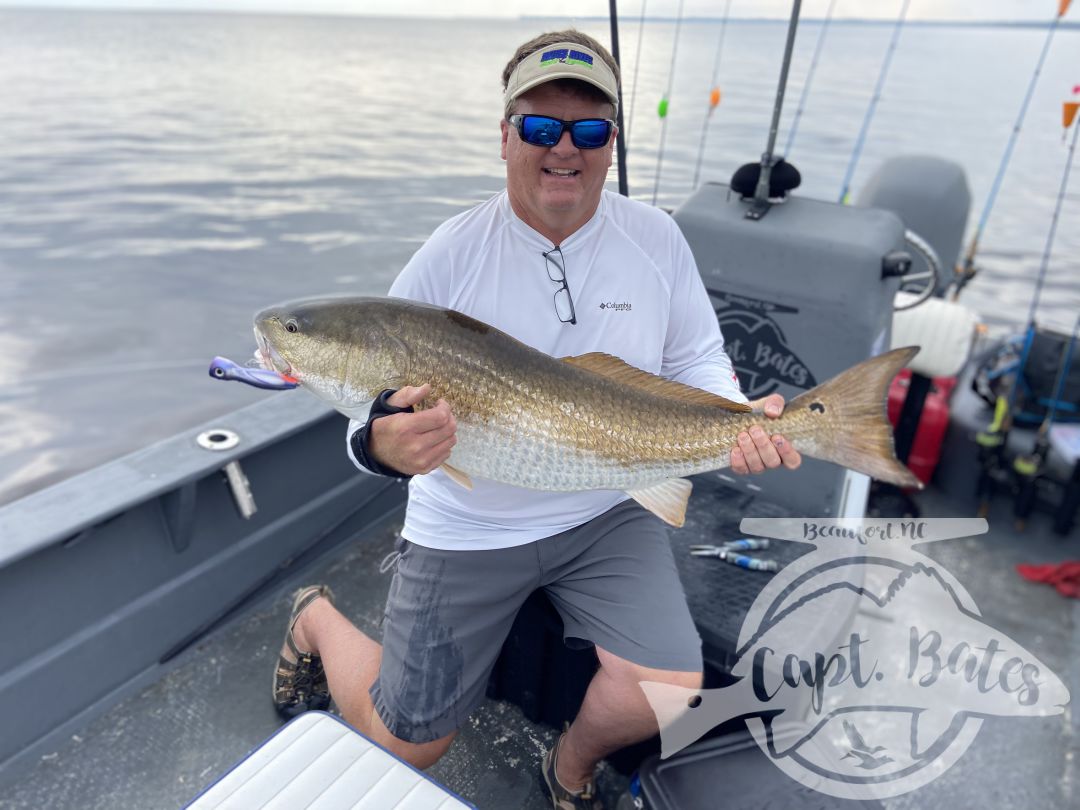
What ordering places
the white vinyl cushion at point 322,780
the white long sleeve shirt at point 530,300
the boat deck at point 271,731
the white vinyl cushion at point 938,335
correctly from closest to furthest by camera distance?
the white vinyl cushion at point 322,780 → the white long sleeve shirt at point 530,300 → the boat deck at point 271,731 → the white vinyl cushion at point 938,335

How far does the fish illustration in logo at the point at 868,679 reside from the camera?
227 cm

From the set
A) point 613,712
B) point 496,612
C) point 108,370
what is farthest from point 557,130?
point 108,370

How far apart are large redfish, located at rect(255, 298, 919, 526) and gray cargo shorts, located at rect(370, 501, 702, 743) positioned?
34 centimetres

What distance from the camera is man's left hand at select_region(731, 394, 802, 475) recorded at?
2.14 metres

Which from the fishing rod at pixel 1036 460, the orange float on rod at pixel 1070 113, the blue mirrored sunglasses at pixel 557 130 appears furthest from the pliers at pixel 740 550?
the orange float on rod at pixel 1070 113

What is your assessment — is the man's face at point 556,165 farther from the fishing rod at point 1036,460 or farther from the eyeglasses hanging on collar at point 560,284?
the fishing rod at point 1036,460

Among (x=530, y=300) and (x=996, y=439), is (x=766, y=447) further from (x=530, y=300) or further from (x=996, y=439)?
(x=996, y=439)

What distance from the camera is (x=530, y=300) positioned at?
7.44 feet

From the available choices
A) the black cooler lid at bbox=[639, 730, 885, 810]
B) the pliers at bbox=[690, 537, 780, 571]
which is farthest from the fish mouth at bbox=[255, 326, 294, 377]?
the pliers at bbox=[690, 537, 780, 571]

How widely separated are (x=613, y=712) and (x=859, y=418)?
1.24 m

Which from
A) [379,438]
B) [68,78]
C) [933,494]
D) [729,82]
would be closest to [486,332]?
[379,438]

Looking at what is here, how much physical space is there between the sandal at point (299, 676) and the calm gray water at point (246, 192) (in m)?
1.70

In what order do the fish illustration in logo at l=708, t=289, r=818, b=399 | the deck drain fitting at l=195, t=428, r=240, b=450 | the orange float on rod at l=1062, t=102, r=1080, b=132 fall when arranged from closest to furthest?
the deck drain fitting at l=195, t=428, r=240, b=450 → the fish illustration in logo at l=708, t=289, r=818, b=399 → the orange float on rod at l=1062, t=102, r=1080, b=132

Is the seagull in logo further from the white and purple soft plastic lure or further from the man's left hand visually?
the white and purple soft plastic lure
